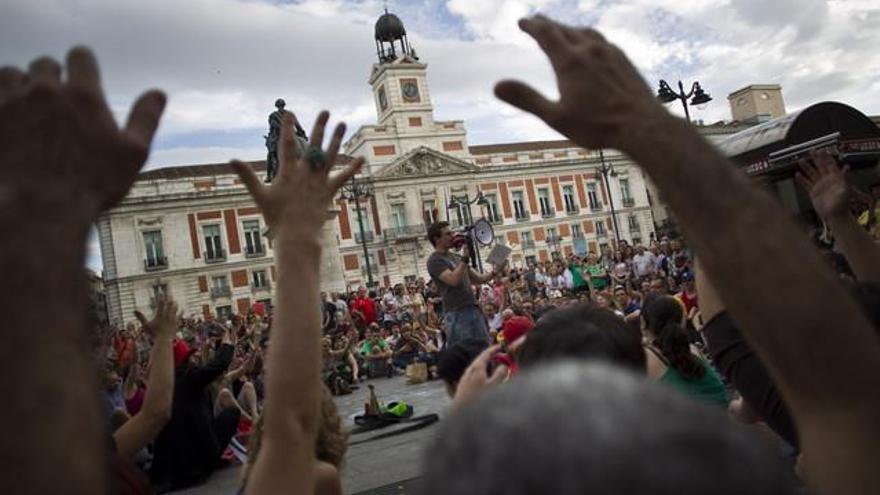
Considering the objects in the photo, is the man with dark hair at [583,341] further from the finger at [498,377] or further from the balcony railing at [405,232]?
the balcony railing at [405,232]

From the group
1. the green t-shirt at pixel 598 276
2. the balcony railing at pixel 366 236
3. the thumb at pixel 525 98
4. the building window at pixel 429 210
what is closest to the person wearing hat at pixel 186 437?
the thumb at pixel 525 98

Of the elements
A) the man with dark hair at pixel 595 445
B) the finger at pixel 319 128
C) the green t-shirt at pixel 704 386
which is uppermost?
the finger at pixel 319 128

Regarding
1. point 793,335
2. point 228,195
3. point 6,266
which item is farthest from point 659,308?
point 228,195

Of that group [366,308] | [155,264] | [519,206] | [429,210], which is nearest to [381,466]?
[366,308]

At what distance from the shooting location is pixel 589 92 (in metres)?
1.14

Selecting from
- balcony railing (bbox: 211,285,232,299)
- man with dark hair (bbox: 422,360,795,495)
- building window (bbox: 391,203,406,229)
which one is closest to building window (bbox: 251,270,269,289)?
balcony railing (bbox: 211,285,232,299)

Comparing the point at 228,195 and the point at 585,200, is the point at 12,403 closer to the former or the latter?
the point at 228,195

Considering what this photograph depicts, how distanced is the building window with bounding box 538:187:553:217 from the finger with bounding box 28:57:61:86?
53.2 m

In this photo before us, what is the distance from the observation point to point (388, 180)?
48.0 metres

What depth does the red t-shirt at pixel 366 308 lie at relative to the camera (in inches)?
757

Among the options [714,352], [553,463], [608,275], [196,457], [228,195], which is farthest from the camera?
[228,195]

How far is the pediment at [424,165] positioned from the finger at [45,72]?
47.2 m

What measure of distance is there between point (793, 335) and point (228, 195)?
46.0 meters

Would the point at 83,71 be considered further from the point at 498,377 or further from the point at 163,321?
the point at 163,321
